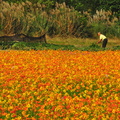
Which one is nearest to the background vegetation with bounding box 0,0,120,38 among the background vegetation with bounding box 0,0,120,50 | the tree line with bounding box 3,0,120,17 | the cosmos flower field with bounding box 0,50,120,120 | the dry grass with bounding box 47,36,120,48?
the background vegetation with bounding box 0,0,120,50

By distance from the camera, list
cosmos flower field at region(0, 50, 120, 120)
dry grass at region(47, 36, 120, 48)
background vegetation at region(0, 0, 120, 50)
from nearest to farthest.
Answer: cosmos flower field at region(0, 50, 120, 120) < dry grass at region(47, 36, 120, 48) < background vegetation at region(0, 0, 120, 50)

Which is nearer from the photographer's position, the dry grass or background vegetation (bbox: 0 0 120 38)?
the dry grass

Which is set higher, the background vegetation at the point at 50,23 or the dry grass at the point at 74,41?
the background vegetation at the point at 50,23

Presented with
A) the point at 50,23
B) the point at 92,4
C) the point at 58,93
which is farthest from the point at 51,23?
the point at 58,93

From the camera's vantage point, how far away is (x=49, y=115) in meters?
4.03

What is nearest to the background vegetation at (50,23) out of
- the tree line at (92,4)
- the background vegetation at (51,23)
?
the background vegetation at (51,23)

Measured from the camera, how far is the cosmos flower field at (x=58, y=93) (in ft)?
13.4

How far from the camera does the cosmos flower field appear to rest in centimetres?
410

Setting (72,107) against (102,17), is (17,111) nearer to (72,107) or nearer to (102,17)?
(72,107)

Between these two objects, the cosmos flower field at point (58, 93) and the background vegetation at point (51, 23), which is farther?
the background vegetation at point (51, 23)

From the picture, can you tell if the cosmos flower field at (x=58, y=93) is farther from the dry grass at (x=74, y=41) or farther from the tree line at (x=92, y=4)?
the tree line at (x=92, y=4)

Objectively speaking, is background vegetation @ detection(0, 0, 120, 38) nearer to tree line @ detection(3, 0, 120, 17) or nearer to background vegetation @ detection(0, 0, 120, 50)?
background vegetation @ detection(0, 0, 120, 50)

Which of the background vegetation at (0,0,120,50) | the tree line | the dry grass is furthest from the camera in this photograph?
the tree line

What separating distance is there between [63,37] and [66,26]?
3.16ft
